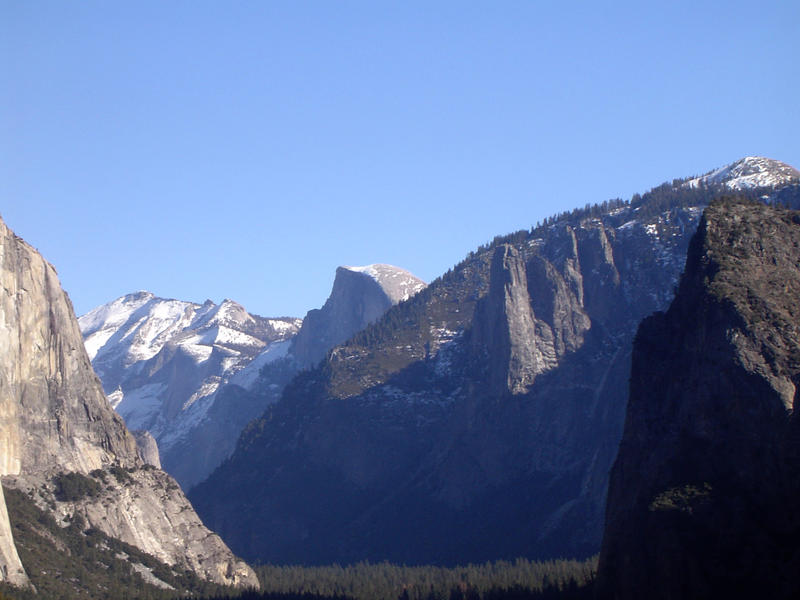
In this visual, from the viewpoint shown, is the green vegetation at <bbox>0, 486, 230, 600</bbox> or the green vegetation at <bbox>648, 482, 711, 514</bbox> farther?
the green vegetation at <bbox>0, 486, 230, 600</bbox>

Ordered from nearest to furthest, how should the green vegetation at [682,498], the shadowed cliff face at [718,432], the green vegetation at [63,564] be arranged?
1. the shadowed cliff face at [718,432]
2. the green vegetation at [682,498]
3. the green vegetation at [63,564]

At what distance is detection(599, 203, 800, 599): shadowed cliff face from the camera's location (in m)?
137

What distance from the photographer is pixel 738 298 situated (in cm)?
16000

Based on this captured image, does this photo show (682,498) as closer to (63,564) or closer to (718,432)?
(718,432)

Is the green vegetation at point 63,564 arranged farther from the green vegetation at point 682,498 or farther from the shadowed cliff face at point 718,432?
the green vegetation at point 682,498

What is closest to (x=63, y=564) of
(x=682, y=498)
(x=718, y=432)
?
(x=682, y=498)

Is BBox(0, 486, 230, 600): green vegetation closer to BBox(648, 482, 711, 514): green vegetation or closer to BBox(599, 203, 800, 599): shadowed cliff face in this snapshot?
BBox(599, 203, 800, 599): shadowed cliff face

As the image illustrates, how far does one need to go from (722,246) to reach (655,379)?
715 inches

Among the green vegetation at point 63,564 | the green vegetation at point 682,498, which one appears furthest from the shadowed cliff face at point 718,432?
the green vegetation at point 63,564

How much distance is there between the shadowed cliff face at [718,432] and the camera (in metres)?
137

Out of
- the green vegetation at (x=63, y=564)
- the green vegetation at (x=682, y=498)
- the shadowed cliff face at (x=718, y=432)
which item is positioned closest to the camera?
the shadowed cliff face at (x=718, y=432)

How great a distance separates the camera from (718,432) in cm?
15075

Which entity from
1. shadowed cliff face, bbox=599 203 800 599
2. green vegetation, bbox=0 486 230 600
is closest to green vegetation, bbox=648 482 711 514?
shadowed cliff face, bbox=599 203 800 599

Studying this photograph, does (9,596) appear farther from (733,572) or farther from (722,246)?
(722,246)
